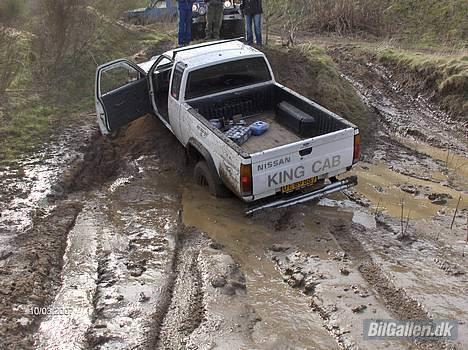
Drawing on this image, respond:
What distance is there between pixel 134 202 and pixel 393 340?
437 centimetres

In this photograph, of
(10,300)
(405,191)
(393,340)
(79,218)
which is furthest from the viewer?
(405,191)

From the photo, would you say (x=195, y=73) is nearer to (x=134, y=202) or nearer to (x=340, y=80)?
(x=134, y=202)

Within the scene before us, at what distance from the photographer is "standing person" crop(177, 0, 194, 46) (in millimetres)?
13438

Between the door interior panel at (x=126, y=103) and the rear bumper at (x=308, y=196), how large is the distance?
3.37m

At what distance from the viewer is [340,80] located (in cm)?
1212

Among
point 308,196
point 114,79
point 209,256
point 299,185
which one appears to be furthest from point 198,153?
point 114,79

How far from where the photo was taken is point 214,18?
13.4 metres

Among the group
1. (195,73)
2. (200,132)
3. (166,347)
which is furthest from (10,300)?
(195,73)

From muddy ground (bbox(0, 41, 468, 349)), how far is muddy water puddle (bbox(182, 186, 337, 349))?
0.02m

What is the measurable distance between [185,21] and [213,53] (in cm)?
526

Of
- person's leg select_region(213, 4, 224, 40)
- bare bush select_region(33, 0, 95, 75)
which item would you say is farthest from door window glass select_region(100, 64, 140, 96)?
person's leg select_region(213, 4, 224, 40)

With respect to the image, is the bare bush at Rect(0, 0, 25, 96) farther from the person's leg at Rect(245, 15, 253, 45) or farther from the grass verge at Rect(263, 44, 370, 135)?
the grass verge at Rect(263, 44, 370, 135)

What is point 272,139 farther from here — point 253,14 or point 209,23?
point 209,23
